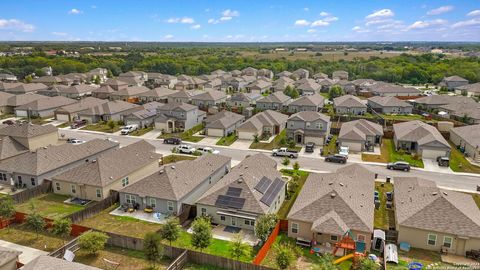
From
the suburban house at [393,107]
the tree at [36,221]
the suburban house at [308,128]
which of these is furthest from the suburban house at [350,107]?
the tree at [36,221]

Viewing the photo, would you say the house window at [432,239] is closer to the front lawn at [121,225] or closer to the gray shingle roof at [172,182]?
the gray shingle roof at [172,182]

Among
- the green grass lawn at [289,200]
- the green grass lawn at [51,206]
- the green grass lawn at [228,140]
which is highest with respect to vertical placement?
the green grass lawn at [228,140]

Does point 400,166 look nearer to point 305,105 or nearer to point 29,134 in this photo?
point 305,105

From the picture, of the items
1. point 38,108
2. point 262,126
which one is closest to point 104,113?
point 38,108

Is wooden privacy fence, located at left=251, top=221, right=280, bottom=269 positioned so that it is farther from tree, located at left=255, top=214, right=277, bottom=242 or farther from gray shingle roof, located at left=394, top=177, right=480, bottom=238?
gray shingle roof, located at left=394, top=177, right=480, bottom=238

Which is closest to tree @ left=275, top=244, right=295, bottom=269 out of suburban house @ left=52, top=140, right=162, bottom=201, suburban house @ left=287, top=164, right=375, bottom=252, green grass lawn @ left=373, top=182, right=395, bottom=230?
suburban house @ left=287, top=164, right=375, bottom=252

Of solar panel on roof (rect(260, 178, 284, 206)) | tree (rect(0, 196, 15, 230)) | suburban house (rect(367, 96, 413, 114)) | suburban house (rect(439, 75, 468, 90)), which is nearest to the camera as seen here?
tree (rect(0, 196, 15, 230))
